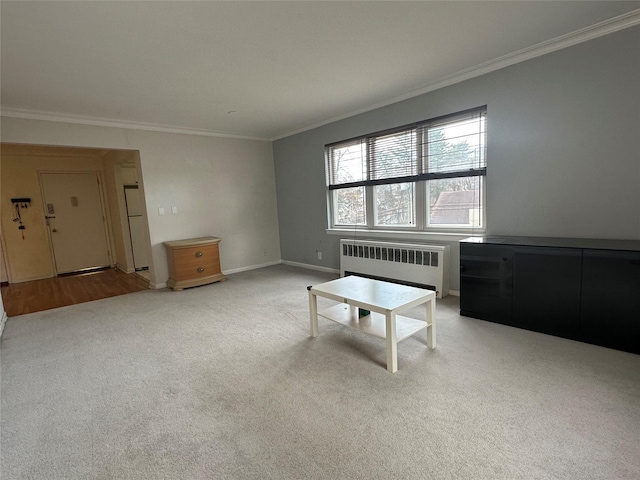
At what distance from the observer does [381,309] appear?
7.32 ft

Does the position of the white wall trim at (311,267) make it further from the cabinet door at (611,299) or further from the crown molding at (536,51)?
the cabinet door at (611,299)

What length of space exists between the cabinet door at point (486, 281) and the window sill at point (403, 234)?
596mm

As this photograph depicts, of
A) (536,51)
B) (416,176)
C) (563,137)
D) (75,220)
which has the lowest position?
(75,220)

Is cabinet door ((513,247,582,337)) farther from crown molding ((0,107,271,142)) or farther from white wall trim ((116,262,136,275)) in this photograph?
white wall trim ((116,262,136,275))

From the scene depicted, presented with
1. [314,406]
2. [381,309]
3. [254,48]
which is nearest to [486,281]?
[381,309]

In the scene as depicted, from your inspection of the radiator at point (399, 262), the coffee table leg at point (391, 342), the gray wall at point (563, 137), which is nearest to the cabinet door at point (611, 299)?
the gray wall at point (563, 137)

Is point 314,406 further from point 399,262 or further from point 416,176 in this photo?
point 416,176

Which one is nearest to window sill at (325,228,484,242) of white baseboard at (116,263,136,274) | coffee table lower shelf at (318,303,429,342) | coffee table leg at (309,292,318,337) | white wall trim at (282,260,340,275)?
white wall trim at (282,260,340,275)

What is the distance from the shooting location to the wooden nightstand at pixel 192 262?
4648 millimetres

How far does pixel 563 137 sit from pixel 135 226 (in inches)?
268

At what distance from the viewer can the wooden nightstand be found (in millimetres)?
4648

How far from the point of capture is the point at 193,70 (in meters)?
2.90

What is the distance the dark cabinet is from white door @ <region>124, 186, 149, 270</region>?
590 centimetres

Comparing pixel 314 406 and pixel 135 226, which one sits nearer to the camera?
pixel 314 406
